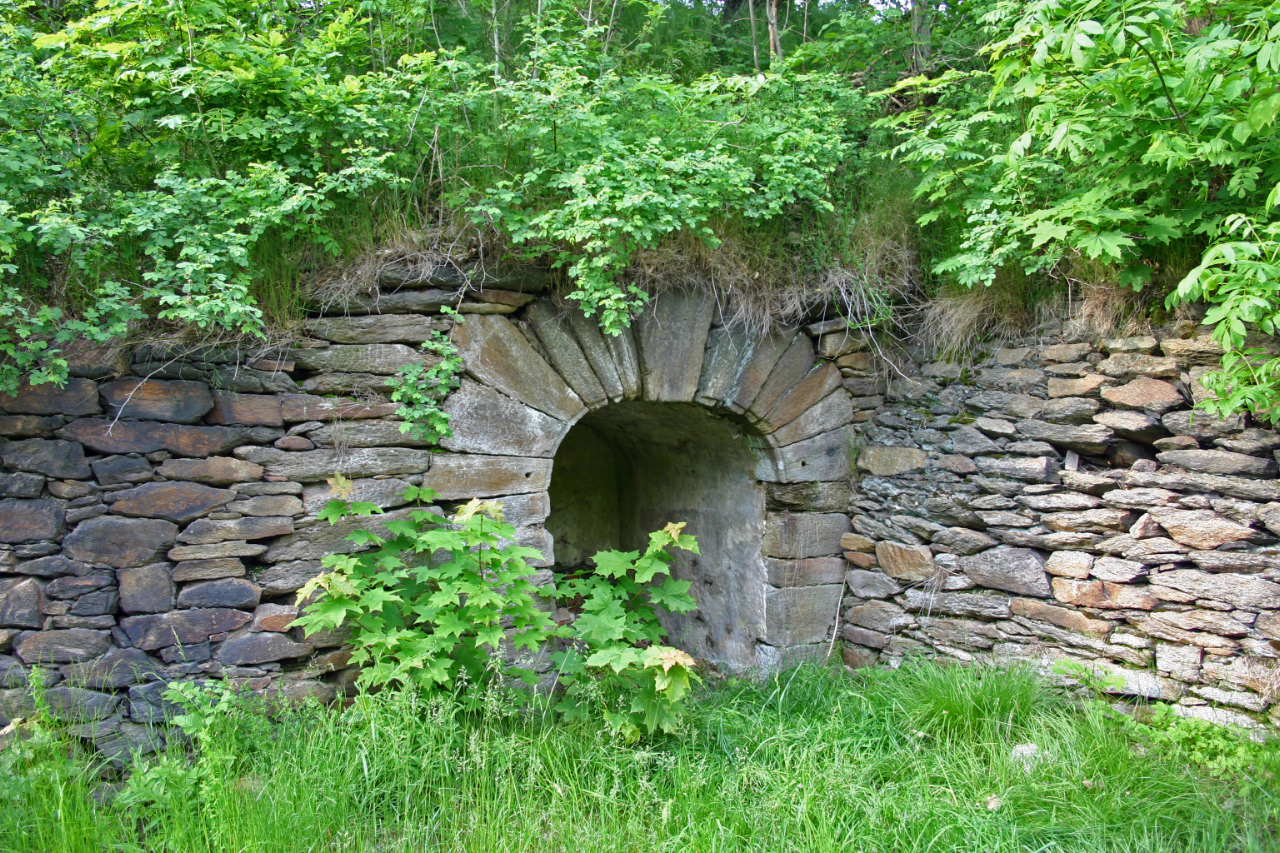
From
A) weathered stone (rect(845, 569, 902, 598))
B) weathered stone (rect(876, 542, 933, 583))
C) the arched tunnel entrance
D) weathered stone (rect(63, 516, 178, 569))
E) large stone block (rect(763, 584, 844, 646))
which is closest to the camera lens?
weathered stone (rect(63, 516, 178, 569))

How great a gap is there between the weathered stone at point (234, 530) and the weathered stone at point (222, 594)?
158 millimetres

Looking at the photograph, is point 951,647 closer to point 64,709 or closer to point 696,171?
point 696,171

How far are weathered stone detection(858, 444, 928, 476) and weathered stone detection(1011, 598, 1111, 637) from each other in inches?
31.7

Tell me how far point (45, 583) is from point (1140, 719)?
408cm

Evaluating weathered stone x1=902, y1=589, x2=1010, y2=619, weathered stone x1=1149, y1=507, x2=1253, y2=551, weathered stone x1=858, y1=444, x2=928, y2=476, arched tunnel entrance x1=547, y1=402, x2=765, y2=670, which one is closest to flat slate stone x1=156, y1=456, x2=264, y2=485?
arched tunnel entrance x1=547, y1=402, x2=765, y2=670

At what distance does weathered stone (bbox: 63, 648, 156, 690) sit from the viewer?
265 centimetres

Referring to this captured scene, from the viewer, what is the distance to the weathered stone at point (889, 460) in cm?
390

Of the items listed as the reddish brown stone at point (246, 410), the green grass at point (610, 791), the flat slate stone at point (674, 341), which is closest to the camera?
the green grass at point (610, 791)

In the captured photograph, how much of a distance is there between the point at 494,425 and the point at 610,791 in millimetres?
1515

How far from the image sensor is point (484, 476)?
3.26 meters

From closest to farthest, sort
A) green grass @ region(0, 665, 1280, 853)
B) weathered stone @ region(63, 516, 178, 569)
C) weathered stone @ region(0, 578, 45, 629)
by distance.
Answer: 1. green grass @ region(0, 665, 1280, 853)
2. weathered stone @ region(0, 578, 45, 629)
3. weathered stone @ region(63, 516, 178, 569)

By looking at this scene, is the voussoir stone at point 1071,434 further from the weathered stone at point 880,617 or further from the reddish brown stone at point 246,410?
the reddish brown stone at point 246,410

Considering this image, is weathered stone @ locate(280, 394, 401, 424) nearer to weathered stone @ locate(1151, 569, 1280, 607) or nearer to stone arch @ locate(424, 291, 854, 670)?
stone arch @ locate(424, 291, 854, 670)

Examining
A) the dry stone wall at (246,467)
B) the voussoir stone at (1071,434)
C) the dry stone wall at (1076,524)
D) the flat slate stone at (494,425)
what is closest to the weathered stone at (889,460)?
the dry stone wall at (1076,524)
